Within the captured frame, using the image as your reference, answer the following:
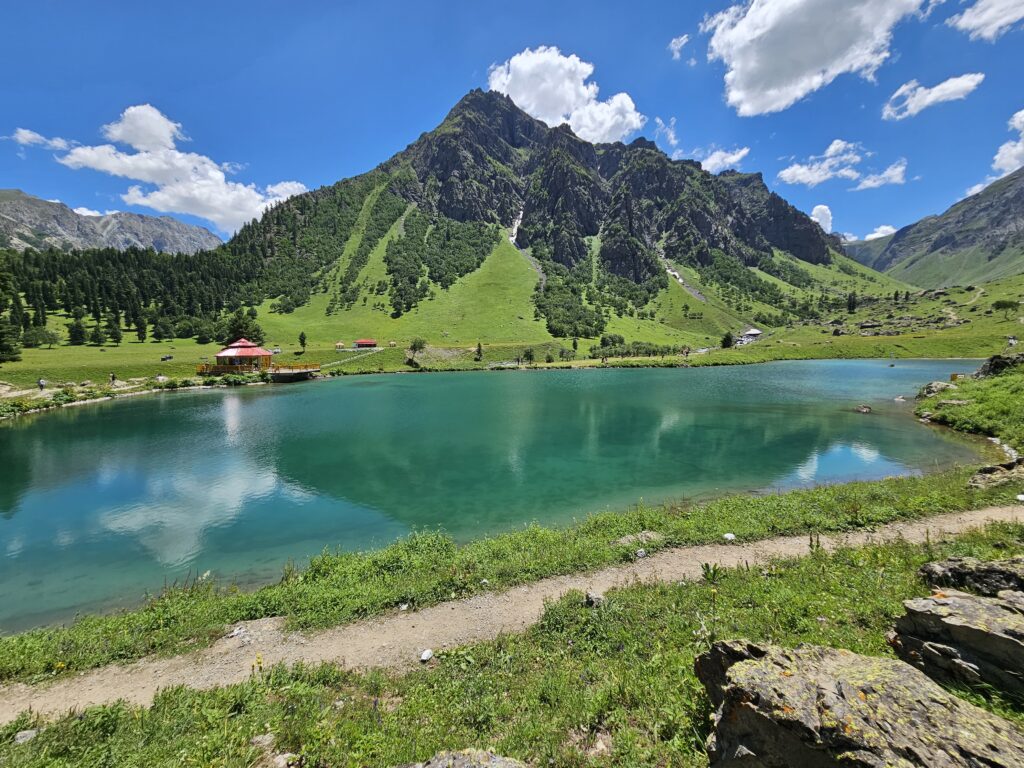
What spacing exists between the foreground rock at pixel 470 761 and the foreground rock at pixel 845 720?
2.82 metres

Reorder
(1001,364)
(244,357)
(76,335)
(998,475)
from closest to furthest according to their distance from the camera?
(998,475) → (1001,364) → (244,357) → (76,335)

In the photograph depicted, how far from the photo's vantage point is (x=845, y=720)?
476 centimetres

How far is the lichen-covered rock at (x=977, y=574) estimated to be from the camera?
342 inches

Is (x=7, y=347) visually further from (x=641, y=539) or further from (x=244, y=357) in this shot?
(x=641, y=539)

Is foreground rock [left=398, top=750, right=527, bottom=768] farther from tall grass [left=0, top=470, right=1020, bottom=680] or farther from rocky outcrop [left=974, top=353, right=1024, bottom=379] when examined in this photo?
rocky outcrop [left=974, top=353, right=1024, bottom=379]

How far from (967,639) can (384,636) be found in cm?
1178

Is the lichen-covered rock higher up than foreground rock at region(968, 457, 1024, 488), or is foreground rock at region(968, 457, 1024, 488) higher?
the lichen-covered rock

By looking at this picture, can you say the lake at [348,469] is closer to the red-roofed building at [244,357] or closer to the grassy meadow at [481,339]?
the grassy meadow at [481,339]

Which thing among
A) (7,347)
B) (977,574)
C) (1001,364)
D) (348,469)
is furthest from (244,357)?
(1001,364)

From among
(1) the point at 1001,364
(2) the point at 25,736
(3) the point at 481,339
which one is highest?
(3) the point at 481,339

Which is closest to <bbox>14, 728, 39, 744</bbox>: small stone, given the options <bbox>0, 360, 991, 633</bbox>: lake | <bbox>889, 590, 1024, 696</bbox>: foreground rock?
<bbox>0, 360, 991, 633</bbox>: lake

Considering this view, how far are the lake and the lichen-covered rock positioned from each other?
13.6 metres

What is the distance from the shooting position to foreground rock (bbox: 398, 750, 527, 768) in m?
5.53

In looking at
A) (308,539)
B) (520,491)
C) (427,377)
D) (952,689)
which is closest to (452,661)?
(952,689)
